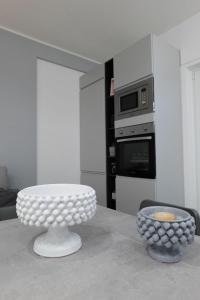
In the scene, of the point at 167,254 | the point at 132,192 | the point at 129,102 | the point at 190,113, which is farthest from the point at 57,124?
the point at 167,254

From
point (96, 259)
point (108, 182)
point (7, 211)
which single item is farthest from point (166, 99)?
point (96, 259)

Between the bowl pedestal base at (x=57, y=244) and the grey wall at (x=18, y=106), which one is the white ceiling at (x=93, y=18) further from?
the bowl pedestal base at (x=57, y=244)

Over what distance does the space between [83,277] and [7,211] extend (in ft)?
2.68

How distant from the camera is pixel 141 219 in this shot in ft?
2.04

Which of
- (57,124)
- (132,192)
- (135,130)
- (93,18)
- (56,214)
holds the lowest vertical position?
(132,192)

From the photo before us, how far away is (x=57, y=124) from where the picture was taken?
3234mm

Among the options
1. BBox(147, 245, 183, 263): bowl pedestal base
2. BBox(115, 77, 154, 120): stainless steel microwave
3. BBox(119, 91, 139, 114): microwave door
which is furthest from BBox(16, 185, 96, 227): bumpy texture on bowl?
BBox(119, 91, 139, 114): microwave door

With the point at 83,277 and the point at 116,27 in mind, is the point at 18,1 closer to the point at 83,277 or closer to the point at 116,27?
the point at 116,27

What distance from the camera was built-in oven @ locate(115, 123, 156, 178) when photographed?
2.12 m

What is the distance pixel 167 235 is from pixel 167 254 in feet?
0.28

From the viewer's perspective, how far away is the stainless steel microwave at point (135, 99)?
2.13 m

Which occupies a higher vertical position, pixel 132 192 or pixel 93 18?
pixel 93 18

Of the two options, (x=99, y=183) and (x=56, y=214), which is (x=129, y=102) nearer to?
(x=99, y=183)

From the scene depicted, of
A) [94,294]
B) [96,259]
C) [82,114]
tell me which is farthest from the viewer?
[82,114]
